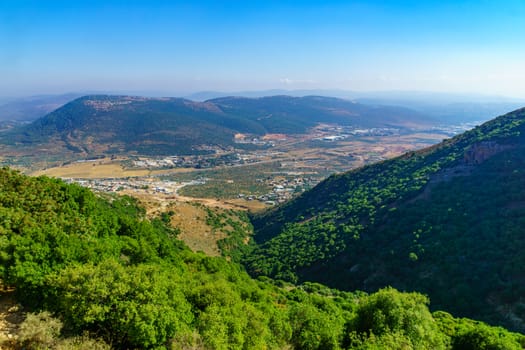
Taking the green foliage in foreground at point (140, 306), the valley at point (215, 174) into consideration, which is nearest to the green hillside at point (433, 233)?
the green foliage in foreground at point (140, 306)

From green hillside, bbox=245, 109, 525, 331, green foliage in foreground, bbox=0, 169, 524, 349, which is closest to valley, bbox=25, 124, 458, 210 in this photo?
green hillside, bbox=245, 109, 525, 331

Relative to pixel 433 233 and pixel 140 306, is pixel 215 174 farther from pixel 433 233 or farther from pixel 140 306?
pixel 140 306

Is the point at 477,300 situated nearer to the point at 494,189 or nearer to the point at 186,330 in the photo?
the point at 494,189

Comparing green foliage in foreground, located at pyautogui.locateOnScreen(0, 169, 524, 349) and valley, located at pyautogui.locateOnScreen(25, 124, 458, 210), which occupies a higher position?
green foliage in foreground, located at pyautogui.locateOnScreen(0, 169, 524, 349)

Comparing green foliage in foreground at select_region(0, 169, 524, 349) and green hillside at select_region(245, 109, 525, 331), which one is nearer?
green foliage in foreground at select_region(0, 169, 524, 349)

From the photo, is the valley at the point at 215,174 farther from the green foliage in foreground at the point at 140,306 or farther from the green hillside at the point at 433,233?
the green foliage in foreground at the point at 140,306

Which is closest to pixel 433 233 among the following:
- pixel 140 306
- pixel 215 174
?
pixel 140 306

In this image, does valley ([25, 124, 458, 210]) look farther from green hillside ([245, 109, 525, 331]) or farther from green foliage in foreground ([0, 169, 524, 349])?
green foliage in foreground ([0, 169, 524, 349])
